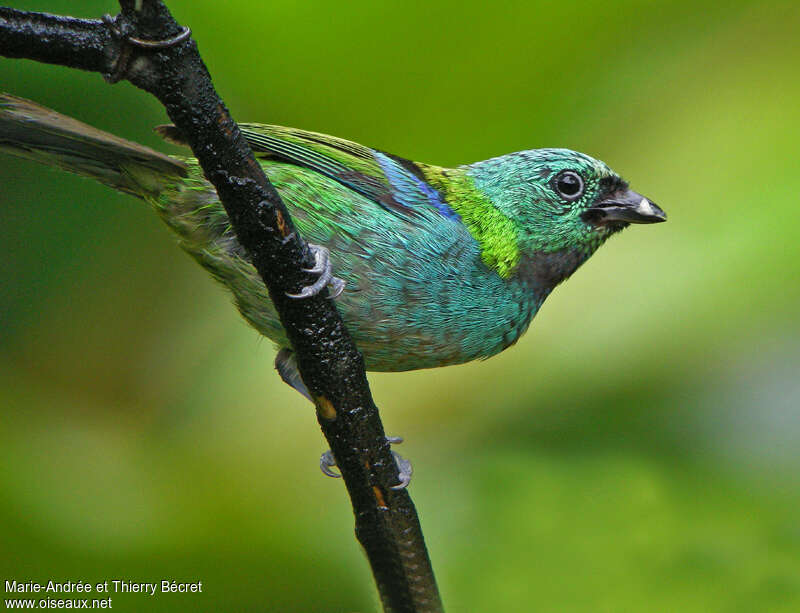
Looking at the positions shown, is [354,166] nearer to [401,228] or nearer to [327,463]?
[401,228]

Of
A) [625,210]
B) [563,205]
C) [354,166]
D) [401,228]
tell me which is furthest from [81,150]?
[625,210]

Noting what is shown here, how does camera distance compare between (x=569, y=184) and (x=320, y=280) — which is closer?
(x=320, y=280)

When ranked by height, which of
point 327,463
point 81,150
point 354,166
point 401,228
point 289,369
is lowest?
point 327,463

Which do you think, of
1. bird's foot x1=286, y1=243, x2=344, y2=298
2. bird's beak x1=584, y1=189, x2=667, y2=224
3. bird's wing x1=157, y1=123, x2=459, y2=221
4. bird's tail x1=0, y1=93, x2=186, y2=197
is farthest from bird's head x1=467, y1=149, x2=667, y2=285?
bird's tail x1=0, y1=93, x2=186, y2=197

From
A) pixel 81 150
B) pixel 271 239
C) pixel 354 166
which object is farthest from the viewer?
pixel 354 166

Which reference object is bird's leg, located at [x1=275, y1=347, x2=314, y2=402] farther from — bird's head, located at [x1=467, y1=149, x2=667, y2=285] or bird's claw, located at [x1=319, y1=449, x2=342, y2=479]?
bird's head, located at [x1=467, y1=149, x2=667, y2=285]

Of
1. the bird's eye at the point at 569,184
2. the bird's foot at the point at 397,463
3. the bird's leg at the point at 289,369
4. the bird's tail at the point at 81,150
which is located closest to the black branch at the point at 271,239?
the bird's foot at the point at 397,463
